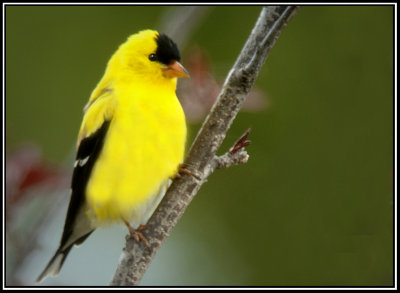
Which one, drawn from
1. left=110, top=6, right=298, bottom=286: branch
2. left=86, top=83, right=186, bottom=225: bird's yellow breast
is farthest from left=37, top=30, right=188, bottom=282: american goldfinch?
left=110, top=6, right=298, bottom=286: branch

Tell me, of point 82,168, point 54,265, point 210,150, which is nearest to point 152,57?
point 82,168

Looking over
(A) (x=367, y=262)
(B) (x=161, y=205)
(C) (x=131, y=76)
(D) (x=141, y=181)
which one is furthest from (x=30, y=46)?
(A) (x=367, y=262)

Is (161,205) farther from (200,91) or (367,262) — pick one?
(367,262)

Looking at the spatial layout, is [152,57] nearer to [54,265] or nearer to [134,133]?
[134,133]

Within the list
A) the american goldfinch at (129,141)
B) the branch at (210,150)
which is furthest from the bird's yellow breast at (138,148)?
the branch at (210,150)

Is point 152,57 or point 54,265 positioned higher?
point 152,57

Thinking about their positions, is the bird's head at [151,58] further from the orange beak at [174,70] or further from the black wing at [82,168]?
the black wing at [82,168]

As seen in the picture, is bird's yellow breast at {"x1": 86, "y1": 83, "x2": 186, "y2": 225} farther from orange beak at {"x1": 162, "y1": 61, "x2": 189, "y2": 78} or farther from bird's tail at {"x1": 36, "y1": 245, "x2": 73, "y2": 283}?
bird's tail at {"x1": 36, "y1": 245, "x2": 73, "y2": 283}
